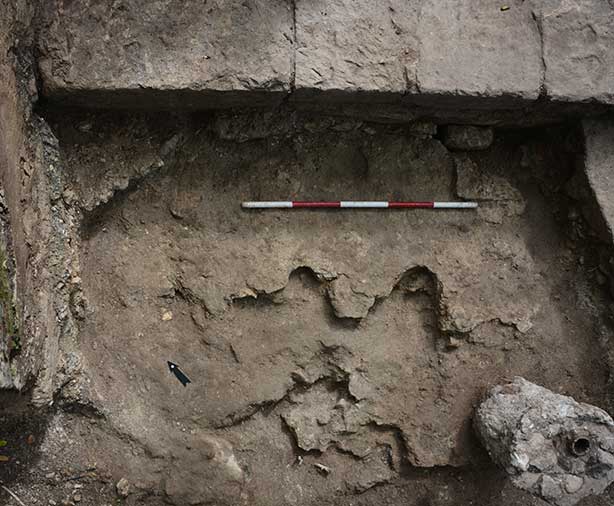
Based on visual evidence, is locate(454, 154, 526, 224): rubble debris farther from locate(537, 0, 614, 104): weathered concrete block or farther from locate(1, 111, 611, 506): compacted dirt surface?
locate(537, 0, 614, 104): weathered concrete block

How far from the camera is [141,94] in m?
2.10

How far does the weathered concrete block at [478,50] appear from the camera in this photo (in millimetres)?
2217

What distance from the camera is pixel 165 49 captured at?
2068mm

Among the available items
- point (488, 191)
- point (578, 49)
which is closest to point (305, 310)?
point (488, 191)

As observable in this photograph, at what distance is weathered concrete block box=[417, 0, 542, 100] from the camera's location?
7.27ft

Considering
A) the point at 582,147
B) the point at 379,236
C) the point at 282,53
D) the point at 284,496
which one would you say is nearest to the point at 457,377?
the point at 379,236

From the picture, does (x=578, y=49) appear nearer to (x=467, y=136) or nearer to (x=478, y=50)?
(x=478, y=50)

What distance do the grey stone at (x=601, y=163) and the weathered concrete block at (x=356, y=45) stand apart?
2.50 ft

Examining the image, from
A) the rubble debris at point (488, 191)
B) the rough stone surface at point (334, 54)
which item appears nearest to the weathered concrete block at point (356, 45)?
the rough stone surface at point (334, 54)

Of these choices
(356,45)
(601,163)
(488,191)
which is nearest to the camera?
(356,45)

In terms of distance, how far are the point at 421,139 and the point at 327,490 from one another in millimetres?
1415

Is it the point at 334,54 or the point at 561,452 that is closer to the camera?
the point at 334,54

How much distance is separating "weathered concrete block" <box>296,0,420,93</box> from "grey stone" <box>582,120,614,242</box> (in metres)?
0.76

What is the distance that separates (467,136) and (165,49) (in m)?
1.16
